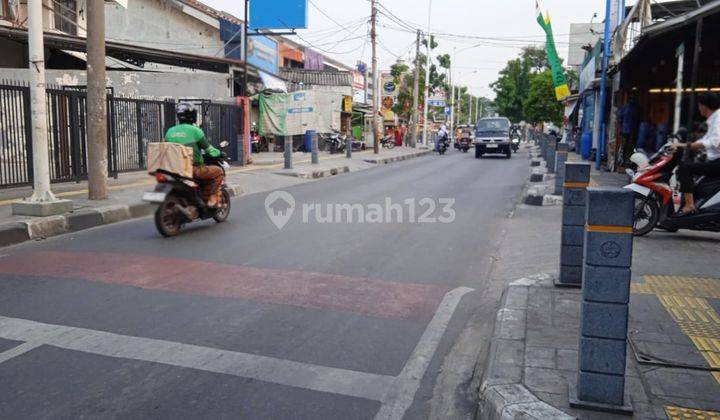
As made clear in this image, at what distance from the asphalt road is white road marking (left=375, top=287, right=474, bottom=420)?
1 centimetres

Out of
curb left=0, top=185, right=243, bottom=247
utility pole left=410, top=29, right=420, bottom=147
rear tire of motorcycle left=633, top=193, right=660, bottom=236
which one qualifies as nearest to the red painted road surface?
curb left=0, top=185, right=243, bottom=247

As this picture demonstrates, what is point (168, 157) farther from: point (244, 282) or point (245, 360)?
point (245, 360)

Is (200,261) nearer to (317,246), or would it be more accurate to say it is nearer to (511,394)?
(317,246)

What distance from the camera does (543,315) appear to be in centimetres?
498

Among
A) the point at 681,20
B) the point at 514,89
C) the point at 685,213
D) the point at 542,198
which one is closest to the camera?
the point at 685,213

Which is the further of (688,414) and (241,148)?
(241,148)

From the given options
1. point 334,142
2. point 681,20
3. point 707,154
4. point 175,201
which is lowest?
point 175,201

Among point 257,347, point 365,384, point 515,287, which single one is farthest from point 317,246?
point 365,384

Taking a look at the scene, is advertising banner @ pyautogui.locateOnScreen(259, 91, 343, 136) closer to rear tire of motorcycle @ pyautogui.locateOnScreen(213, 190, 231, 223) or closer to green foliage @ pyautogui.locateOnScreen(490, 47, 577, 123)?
rear tire of motorcycle @ pyautogui.locateOnScreen(213, 190, 231, 223)

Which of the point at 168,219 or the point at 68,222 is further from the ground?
the point at 168,219

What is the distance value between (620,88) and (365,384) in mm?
15632

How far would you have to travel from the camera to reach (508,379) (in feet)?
12.1

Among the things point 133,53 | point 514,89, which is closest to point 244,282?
point 133,53

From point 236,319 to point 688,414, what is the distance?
3.34 meters
